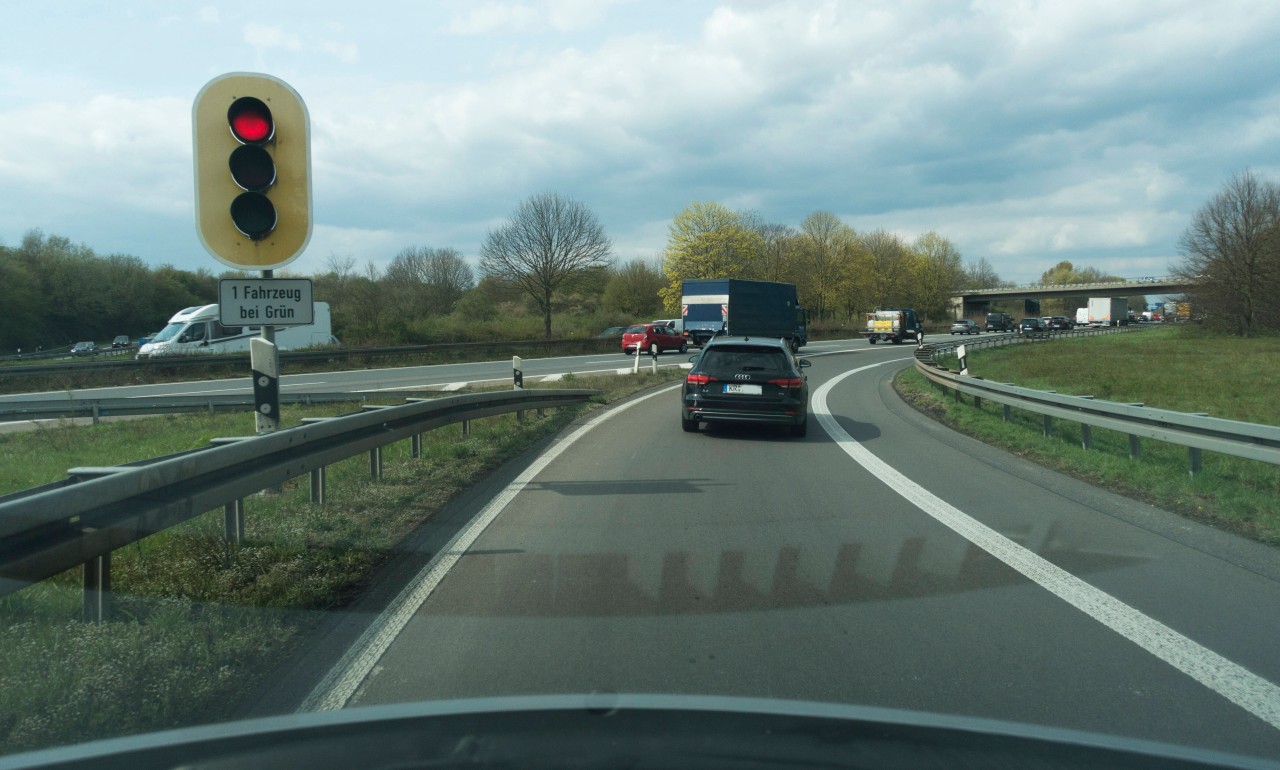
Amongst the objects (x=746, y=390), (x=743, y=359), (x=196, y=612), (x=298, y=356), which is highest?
(x=743, y=359)

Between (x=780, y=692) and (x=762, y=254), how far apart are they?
253 feet

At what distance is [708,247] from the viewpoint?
71562 millimetres

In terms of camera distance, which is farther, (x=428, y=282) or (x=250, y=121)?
(x=428, y=282)

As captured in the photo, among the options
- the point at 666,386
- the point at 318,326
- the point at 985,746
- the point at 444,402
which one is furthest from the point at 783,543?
the point at 318,326

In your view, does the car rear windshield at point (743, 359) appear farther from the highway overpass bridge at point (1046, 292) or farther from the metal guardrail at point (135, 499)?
the highway overpass bridge at point (1046, 292)

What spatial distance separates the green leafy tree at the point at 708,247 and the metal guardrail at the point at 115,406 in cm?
5395

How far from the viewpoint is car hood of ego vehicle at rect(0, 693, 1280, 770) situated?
88.9 inches

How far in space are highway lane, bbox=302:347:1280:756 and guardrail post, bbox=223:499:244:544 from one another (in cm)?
144

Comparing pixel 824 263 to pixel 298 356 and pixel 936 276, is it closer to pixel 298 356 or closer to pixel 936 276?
pixel 936 276

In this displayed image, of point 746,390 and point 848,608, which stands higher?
point 746,390

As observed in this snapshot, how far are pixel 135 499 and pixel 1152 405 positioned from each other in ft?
67.8

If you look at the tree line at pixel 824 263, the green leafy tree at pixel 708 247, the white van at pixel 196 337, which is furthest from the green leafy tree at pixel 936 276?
the white van at pixel 196 337

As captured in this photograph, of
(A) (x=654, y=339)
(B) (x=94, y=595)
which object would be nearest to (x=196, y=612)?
(B) (x=94, y=595)

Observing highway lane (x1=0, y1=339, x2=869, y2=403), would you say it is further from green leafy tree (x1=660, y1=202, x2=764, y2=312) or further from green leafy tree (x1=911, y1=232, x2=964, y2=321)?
green leafy tree (x1=911, y1=232, x2=964, y2=321)
